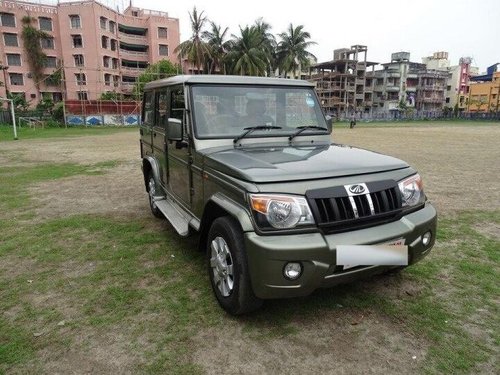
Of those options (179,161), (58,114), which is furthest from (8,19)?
(179,161)

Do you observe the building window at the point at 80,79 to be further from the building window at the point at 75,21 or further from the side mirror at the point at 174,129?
the side mirror at the point at 174,129

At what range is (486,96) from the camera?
76438 mm

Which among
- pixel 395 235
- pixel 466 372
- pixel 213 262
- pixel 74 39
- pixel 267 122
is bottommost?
pixel 466 372

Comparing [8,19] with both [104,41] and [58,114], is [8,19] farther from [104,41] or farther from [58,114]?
[58,114]

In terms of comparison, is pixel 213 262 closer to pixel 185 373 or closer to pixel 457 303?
pixel 185 373

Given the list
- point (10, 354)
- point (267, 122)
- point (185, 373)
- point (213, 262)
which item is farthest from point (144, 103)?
point (185, 373)

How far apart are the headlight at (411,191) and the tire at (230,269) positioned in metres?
1.43

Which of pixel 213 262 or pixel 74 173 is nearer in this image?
pixel 213 262

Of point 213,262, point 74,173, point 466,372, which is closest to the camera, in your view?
point 466,372

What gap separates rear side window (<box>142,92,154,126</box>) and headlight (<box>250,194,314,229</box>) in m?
3.45

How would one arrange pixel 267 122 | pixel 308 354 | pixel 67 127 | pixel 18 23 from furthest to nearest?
pixel 18 23
pixel 67 127
pixel 267 122
pixel 308 354

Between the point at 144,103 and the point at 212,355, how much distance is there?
4.55 meters

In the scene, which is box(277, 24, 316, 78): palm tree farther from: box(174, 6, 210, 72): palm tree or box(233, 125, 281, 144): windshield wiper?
box(233, 125, 281, 144): windshield wiper

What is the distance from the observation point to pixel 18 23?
5034 cm
